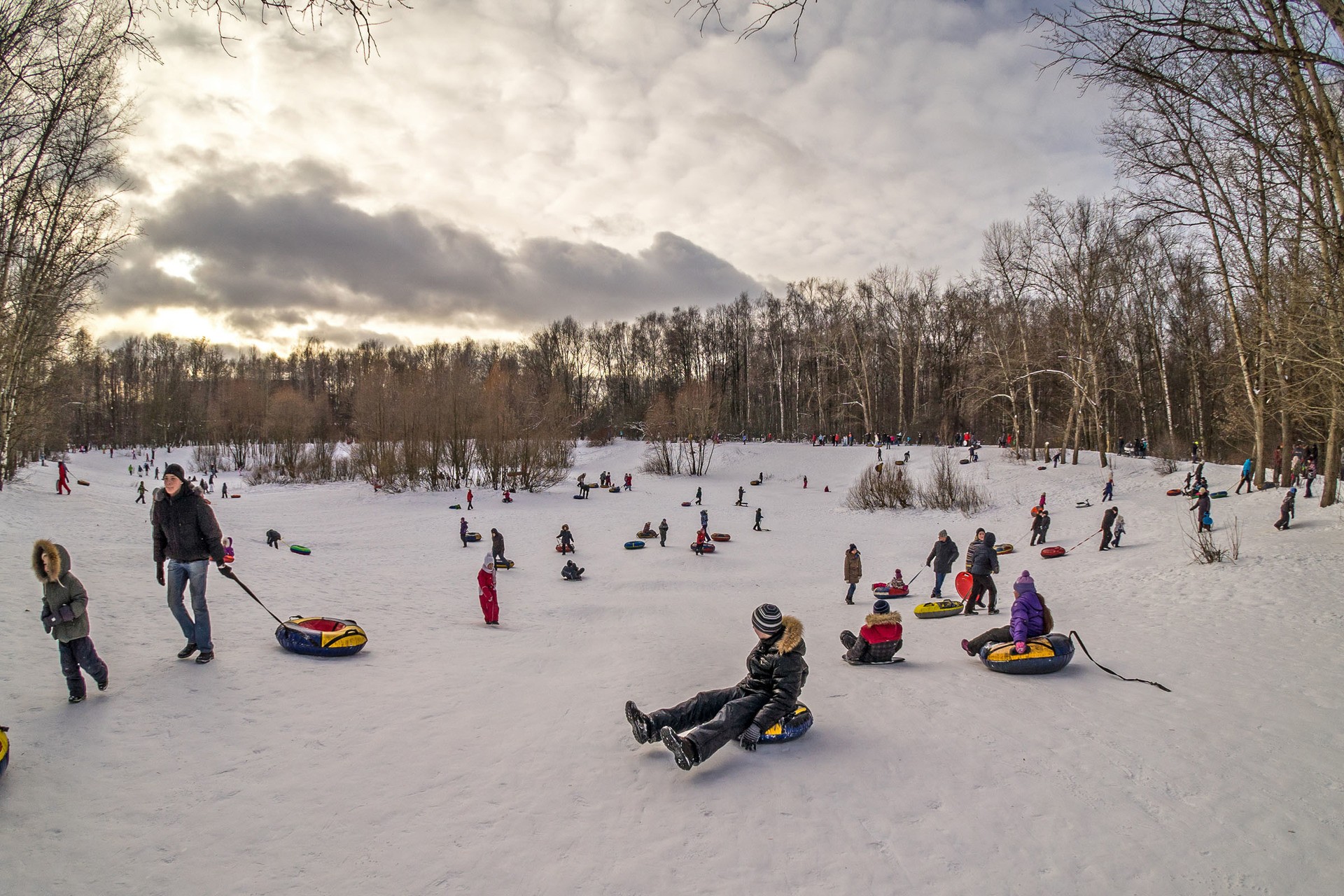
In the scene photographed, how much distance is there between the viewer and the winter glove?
498 cm

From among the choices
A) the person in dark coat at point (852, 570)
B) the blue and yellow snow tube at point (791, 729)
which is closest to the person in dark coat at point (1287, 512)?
the person in dark coat at point (852, 570)

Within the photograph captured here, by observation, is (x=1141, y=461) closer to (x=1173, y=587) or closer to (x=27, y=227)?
(x=1173, y=587)

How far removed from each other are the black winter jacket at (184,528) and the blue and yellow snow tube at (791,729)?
552 centimetres

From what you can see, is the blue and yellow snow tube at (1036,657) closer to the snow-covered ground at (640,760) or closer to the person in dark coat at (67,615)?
the snow-covered ground at (640,760)

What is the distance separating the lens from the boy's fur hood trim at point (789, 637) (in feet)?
16.8

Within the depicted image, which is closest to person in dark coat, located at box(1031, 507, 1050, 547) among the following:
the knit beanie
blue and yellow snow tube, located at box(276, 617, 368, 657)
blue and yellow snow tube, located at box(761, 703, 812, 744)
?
blue and yellow snow tube, located at box(761, 703, 812, 744)

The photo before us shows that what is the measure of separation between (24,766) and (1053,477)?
1287 inches

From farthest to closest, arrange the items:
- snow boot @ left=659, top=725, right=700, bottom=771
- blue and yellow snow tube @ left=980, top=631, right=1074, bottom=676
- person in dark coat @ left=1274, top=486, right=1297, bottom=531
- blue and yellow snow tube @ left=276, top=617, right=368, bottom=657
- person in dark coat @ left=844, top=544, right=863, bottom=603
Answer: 1. person in dark coat @ left=1274, top=486, right=1297, bottom=531
2. person in dark coat @ left=844, top=544, right=863, bottom=603
3. blue and yellow snow tube @ left=276, top=617, right=368, bottom=657
4. blue and yellow snow tube @ left=980, top=631, right=1074, bottom=676
5. snow boot @ left=659, top=725, right=700, bottom=771

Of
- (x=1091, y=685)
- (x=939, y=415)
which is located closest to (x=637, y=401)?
(x=939, y=415)

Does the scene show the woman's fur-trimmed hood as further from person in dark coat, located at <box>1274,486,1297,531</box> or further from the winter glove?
person in dark coat, located at <box>1274,486,1297,531</box>

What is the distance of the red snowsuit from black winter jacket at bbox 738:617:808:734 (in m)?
6.72

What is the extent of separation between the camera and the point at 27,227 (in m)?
17.9

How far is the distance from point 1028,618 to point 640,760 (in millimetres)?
5497

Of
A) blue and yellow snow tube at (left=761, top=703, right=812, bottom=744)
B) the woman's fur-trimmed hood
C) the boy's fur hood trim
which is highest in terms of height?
the woman's fur-trimmed hood
